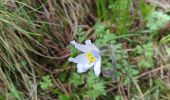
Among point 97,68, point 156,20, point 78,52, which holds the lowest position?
point 97,68

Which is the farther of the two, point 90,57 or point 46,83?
point 46,83

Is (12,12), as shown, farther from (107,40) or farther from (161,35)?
(161,35)

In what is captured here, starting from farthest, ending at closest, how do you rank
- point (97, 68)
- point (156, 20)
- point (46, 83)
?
point (156, 20) < point (46, 83) < point (97, 68)

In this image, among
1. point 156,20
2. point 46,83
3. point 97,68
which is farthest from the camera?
point 156,20

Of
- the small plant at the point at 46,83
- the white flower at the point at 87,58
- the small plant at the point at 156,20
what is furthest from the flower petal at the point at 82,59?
the small plant at the point at 156,20

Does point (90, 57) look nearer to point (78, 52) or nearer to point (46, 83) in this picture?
point (78, 52)

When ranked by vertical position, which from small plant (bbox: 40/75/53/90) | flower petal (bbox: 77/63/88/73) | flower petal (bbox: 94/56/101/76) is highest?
small plant (bbox: 40/75/53/90)

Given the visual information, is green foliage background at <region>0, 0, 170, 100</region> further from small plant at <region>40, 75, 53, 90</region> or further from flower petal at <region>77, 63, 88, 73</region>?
flower petal at <region>77, 63, 88, 73</region>

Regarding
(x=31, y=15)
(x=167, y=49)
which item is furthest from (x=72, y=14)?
(x=167, y=49)

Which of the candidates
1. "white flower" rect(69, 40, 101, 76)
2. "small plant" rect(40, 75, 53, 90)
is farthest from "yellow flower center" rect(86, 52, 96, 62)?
"small plant" rect(40, 75, 53, 90)

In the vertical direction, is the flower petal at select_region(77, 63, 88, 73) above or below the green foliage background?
below

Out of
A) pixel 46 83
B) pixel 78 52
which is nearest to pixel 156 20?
pixel 78 52
